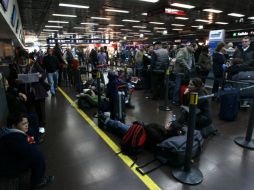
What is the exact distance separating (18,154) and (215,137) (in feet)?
10.6

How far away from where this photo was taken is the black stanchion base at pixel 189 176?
96.1 inches

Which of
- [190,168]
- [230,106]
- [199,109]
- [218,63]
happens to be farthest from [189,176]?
[218,63]

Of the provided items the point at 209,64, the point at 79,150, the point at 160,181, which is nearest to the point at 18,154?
the point at 79,150

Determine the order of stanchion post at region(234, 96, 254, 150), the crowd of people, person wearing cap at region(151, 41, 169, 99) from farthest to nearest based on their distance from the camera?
person wearing cap at region(151, 41, 169, 99)
stanchion post at region(234, 96, 254, 150)
the crowd of people

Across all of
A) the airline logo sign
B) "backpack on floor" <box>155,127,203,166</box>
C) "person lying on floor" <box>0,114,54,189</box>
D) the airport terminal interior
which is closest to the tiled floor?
the airport terminal interior

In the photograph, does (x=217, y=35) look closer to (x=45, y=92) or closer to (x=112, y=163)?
(x=45, y=92)

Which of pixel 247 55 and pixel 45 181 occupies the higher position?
pixel 247 55

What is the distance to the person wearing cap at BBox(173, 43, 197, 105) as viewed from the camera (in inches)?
222

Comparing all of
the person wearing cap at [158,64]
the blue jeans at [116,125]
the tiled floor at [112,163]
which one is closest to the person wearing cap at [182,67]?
the person wearing cap at [158,64]

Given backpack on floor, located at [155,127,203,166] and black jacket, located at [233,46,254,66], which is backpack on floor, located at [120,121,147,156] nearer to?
backpack on floor, located at [155,127,203,166]

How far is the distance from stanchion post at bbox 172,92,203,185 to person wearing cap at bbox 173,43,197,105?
3.30 meters

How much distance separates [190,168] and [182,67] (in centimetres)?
370

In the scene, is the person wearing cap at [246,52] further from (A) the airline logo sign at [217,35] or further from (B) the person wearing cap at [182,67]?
(A) the airline logo sign at [217,35]

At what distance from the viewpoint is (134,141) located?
120 inches
